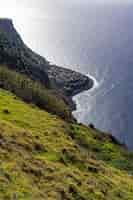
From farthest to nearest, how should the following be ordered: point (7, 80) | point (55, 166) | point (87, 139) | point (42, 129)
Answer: point (7, 80) → point (87, 139) → point (42, 129) → point (55, 166)

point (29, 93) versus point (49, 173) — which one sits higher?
point (29, 93)

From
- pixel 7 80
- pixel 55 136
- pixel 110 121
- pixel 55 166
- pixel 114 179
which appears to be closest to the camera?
pixel 55 166

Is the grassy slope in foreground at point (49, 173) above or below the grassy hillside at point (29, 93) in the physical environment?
below

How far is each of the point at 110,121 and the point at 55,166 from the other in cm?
12663

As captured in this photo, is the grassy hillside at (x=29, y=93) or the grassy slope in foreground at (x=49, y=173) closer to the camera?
the grassy slope in foreground at (x=49, y=173)

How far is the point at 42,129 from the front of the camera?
5959 cm

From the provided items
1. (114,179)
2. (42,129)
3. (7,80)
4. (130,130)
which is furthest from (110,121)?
(114,179)

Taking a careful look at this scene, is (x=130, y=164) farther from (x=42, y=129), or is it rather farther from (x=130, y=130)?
(x=130, y=130)

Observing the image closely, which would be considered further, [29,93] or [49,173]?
[29,93]

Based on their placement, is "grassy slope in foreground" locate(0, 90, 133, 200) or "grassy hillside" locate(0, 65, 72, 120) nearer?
"grassy slope in foreground" locate(0, 90, 133, 200)

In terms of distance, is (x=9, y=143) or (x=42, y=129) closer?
(x=9, y=143)

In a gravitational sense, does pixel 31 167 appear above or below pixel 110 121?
below

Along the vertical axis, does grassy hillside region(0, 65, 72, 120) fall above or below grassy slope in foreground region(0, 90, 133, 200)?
above

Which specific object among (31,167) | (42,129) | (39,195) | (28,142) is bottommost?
(39,195)
